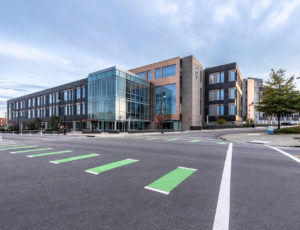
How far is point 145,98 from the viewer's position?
143 ft

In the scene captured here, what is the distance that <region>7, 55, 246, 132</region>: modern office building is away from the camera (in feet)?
115

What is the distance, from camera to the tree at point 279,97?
21219 mm

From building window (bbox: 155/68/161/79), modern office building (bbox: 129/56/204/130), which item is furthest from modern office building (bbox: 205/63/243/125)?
building window (bbox: 155/68/161/79)

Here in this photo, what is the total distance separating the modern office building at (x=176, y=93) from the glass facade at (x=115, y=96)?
6.54m

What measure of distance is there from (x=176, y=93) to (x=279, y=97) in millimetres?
25187

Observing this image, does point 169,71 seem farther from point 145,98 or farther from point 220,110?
point 220,110

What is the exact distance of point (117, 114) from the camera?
109ft

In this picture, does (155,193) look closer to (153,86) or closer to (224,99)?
(153,86)

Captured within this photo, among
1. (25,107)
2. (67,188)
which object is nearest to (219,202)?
(67,188)

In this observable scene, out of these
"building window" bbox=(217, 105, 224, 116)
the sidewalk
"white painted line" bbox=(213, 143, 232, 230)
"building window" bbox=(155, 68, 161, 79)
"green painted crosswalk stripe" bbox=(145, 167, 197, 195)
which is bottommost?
the sidewalk

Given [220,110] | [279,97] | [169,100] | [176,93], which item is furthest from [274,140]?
[220,110]

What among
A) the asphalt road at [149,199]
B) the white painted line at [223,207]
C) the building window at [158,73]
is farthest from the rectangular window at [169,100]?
the white painted line at [223,207]

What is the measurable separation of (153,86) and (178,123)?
1353 centimetres

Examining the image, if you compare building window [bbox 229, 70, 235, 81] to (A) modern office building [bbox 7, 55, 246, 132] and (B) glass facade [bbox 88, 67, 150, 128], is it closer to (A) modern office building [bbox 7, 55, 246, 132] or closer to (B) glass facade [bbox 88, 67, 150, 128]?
(A) modern office building [bbox 7, 55, 246, 132]
